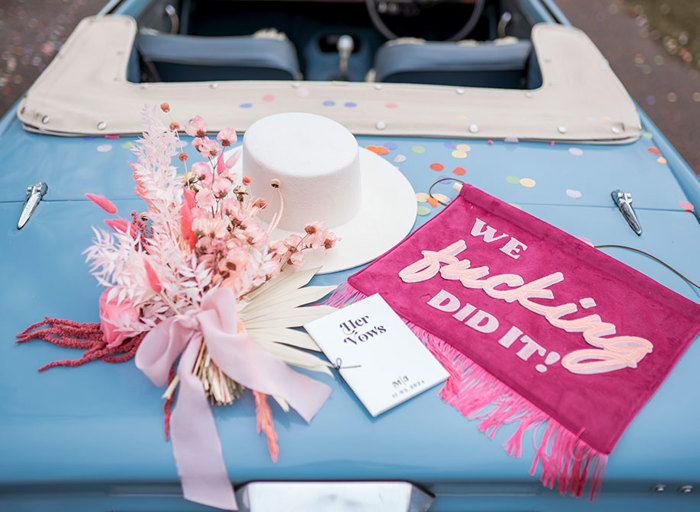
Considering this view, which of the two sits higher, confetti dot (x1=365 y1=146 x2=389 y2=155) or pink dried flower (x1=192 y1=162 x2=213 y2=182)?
pink dried flower (x1=192 y1=162 x2=213 y2=182)

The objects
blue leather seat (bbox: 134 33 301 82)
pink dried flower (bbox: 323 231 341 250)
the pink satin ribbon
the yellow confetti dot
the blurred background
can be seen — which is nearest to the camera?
the pink satin ribbon

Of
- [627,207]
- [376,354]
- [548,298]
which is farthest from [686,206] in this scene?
[376,354]

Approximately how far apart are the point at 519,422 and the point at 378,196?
0.57 m

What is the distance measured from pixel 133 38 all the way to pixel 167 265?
1199 millimetres

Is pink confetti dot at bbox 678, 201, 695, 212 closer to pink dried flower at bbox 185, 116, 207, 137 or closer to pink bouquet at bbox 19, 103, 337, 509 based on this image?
pink bouquet at bbox 19, 103, 337, 509

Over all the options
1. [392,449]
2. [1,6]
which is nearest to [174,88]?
[392,449]

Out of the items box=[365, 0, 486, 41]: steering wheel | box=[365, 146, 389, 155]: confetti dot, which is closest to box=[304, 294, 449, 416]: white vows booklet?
box=[365, 146, 389, 155]: confetti dot

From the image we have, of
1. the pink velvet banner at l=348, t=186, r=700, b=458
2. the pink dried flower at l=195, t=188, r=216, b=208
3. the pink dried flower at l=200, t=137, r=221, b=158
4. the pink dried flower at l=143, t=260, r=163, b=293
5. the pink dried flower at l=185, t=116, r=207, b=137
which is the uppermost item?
the pink dried flower at l=185, t=116, r=207, b=137

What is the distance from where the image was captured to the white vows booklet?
90 cm

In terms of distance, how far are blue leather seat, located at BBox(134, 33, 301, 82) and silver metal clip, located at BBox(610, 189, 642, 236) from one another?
1.03m

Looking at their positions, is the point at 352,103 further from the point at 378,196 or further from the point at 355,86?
the point at 378,196

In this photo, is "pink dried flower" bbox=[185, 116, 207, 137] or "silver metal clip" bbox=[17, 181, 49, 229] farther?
"silver metal clip" bbox=[17, 181, 49, 229]

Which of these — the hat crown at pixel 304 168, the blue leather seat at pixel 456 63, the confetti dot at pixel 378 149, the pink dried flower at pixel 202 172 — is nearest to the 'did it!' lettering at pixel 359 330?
the hat crown at pixel 304 168

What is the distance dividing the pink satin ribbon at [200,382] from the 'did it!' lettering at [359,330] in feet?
0.40
